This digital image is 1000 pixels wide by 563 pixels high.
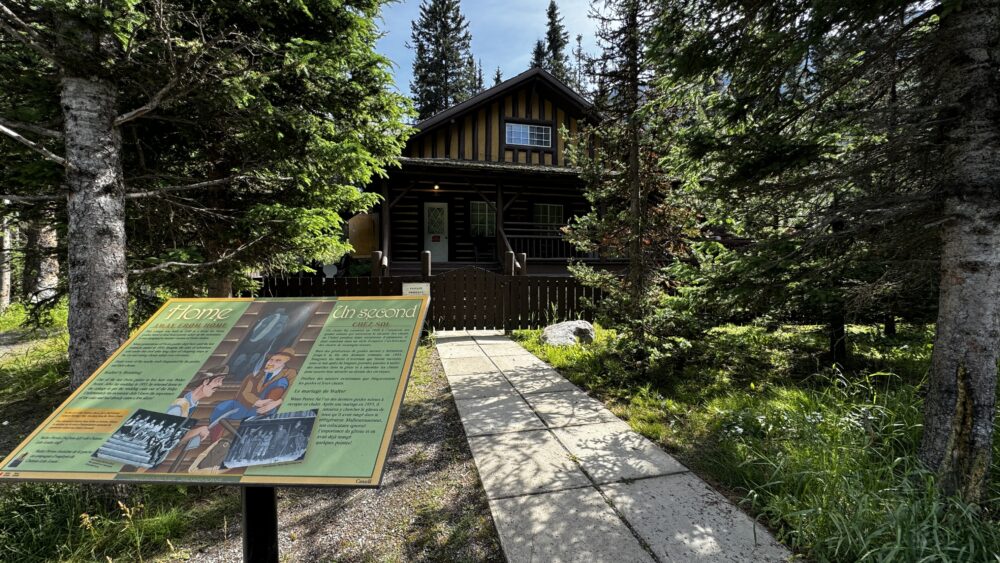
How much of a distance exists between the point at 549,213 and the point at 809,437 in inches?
522

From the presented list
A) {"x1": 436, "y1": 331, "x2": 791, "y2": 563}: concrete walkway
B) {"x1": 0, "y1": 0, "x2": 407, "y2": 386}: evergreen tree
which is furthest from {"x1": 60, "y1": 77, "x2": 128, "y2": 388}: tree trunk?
{"x1": 436, "y1": 331, "x2": 791, "y2": 563}: concrete walkway

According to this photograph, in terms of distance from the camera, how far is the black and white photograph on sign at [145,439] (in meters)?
1.57

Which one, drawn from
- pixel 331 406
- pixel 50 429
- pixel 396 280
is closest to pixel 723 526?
pixel 331 406

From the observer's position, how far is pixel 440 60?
38.8 m

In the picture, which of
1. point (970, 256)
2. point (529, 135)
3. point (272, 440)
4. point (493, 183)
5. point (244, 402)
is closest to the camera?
point (272, 440)

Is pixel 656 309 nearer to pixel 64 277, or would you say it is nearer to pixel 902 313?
pixel 902 313

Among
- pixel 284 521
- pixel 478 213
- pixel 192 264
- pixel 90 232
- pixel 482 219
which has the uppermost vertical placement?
pixel 478 213

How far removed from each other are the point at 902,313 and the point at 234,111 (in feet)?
24.5

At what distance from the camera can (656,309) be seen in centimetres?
496

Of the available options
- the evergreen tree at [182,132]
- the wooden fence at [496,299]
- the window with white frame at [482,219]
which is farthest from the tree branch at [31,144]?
the window with white frame at [482,219]

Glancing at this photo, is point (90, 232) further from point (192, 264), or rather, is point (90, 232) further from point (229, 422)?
point (229, 422)

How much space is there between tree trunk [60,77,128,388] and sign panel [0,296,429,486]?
2.91 feet

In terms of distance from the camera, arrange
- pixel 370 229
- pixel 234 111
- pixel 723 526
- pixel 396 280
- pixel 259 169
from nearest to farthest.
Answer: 1. pixel 723 526
2. pixel 234 111
3. pixel 259 169
4. pixel 396 280
5. pixel 370 229

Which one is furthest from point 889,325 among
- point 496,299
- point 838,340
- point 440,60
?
point 440,60
